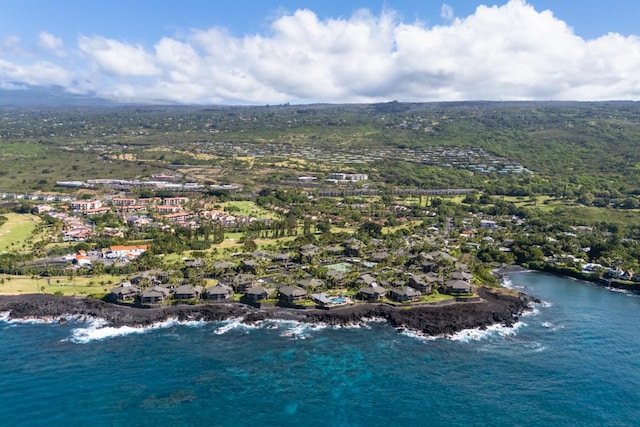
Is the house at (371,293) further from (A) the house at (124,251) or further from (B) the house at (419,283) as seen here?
(A) the house at (124,251)

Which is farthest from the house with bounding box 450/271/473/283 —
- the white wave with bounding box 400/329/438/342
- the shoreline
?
the white wave with bounding box 400/329/438/342

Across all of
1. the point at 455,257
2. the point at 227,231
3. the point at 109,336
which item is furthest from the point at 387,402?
the point at 227,231

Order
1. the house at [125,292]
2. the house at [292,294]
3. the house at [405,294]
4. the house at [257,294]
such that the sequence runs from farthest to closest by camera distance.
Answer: the house at [405,294]
the house at [257,294]
the house at [292,294]
the house at [125,292]

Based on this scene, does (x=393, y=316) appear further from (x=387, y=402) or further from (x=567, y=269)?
(x=567, y=269)

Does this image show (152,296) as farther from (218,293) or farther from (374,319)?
(374,319)

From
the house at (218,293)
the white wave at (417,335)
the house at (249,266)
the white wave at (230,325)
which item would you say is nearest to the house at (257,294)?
the house at (218,293)
